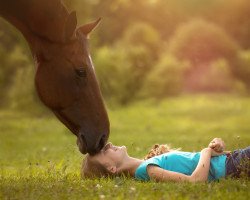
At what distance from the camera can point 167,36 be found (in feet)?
147

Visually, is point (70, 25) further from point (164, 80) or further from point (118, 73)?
point (164, 80)

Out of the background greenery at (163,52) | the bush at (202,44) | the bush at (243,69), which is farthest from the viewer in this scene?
the bush at (202,44)

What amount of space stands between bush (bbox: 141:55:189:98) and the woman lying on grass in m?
23.9

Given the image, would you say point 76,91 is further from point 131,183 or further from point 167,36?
point 167,36

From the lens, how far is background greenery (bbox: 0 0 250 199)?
571 cm

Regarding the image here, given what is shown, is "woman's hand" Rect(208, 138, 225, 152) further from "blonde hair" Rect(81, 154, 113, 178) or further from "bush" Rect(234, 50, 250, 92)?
"bush" Rect(234, 50, 250, 92)

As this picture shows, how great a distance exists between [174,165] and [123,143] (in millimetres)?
5782

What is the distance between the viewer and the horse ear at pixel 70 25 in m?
Result: 6.23

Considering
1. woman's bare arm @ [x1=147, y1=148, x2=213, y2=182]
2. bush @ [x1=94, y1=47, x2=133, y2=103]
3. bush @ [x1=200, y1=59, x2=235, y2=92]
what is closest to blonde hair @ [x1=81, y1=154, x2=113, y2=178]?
woman's bare arm @ [x1=147, y1=148, x2=213, y2=182]

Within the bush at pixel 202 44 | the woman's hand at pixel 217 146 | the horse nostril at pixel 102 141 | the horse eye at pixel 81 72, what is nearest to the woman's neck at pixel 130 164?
the horse nostril at pixel 102 141

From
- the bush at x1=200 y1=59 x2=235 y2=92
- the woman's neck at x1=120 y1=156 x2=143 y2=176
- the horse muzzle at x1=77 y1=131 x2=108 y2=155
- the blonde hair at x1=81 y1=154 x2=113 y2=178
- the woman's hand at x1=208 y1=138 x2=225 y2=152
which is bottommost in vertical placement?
the blonde hair at x1=81 y1=154 x2=113 y2=178

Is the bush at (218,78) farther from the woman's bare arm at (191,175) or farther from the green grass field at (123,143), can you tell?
the woman's bare arm at (191,175)

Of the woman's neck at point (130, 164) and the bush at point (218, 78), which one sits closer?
the woman's neck at point (130, 164)

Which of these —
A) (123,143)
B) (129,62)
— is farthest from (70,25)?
(129,62)
